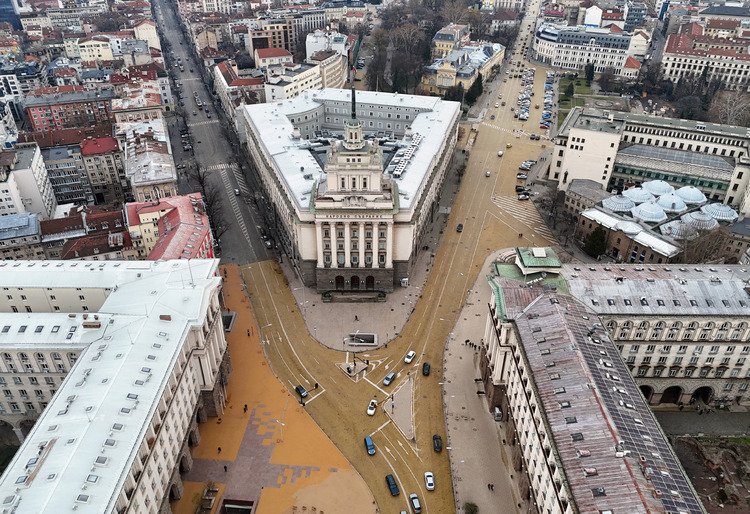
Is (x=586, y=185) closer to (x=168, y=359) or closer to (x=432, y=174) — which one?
(x=432, y=174)

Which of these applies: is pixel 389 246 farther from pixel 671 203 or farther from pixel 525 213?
pixel 671 203

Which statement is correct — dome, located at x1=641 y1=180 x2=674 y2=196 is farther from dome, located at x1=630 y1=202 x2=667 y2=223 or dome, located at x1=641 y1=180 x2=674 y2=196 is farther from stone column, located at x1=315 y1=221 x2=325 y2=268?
stone column, located at x1=315 y1=221 x2=325 y2=268

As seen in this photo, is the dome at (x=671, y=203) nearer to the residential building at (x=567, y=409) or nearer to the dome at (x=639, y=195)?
the dome at (x=639, y=195)

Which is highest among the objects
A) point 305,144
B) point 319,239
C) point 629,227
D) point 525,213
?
point 305,144

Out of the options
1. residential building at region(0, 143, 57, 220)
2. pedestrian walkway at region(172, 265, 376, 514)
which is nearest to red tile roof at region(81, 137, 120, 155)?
residential building at region(0, 143, 57, 220)

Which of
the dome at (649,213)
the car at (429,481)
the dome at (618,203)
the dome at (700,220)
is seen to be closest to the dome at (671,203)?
the dome at (700,220)

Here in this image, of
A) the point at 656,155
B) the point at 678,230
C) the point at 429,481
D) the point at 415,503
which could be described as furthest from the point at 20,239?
the point at 656,155
